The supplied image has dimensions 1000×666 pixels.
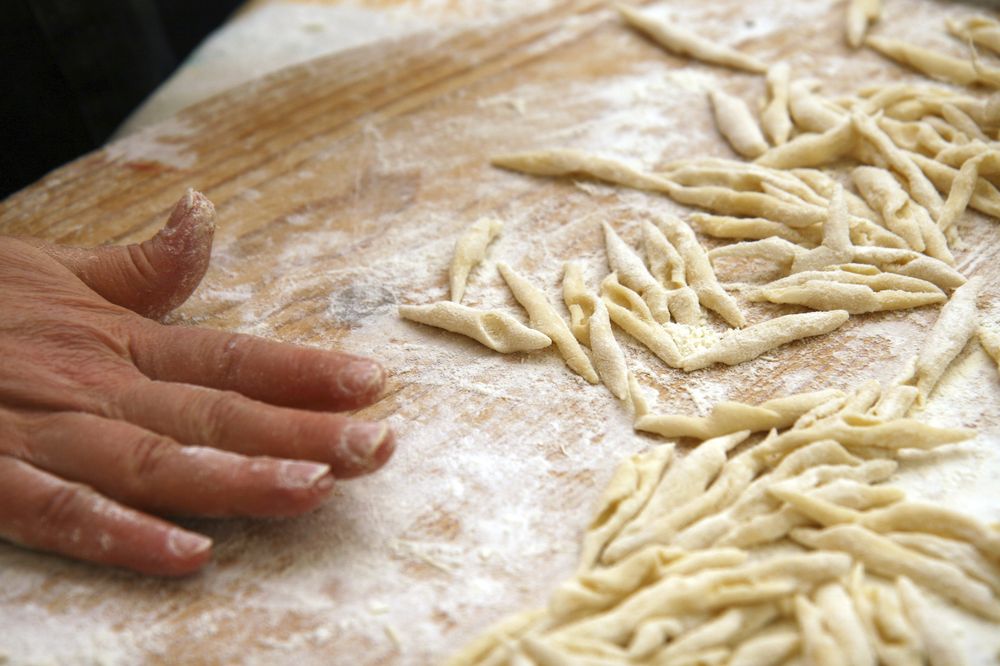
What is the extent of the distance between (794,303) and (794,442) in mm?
417

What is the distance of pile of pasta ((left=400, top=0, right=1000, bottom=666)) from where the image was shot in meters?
1.17

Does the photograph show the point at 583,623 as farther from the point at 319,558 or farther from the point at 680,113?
the point at 680,113

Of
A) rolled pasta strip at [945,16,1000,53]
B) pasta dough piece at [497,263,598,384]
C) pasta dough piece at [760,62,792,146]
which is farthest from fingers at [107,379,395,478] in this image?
rolled pasta strip at [945,16,1000,53]

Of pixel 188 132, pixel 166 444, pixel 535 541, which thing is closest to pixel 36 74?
pixel 188 132

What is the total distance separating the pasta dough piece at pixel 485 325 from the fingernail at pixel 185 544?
2.04ft

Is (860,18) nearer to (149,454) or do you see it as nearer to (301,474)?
(301,474)

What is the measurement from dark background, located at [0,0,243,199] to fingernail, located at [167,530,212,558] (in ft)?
5.27

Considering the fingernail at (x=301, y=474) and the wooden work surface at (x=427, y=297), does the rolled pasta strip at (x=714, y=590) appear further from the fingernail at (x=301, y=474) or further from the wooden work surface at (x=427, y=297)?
the fingernail at (x=301, y=474)

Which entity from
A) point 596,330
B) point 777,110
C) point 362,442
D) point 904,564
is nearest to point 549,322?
point 596,330

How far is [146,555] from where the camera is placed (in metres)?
1.24

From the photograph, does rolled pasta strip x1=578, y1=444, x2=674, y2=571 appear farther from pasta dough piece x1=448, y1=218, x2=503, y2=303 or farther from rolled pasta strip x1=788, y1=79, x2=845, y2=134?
rolled pasta strip x1=788, y1=79, x2=845, y2=134

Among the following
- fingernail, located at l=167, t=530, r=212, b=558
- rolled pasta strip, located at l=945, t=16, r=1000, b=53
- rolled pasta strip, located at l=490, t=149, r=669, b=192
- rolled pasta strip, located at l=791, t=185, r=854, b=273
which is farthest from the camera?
rolled pasta strip, located at l=945, t=16, r=1000, b=53

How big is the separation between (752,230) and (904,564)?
0.85m

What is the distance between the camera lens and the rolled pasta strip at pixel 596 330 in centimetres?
157
